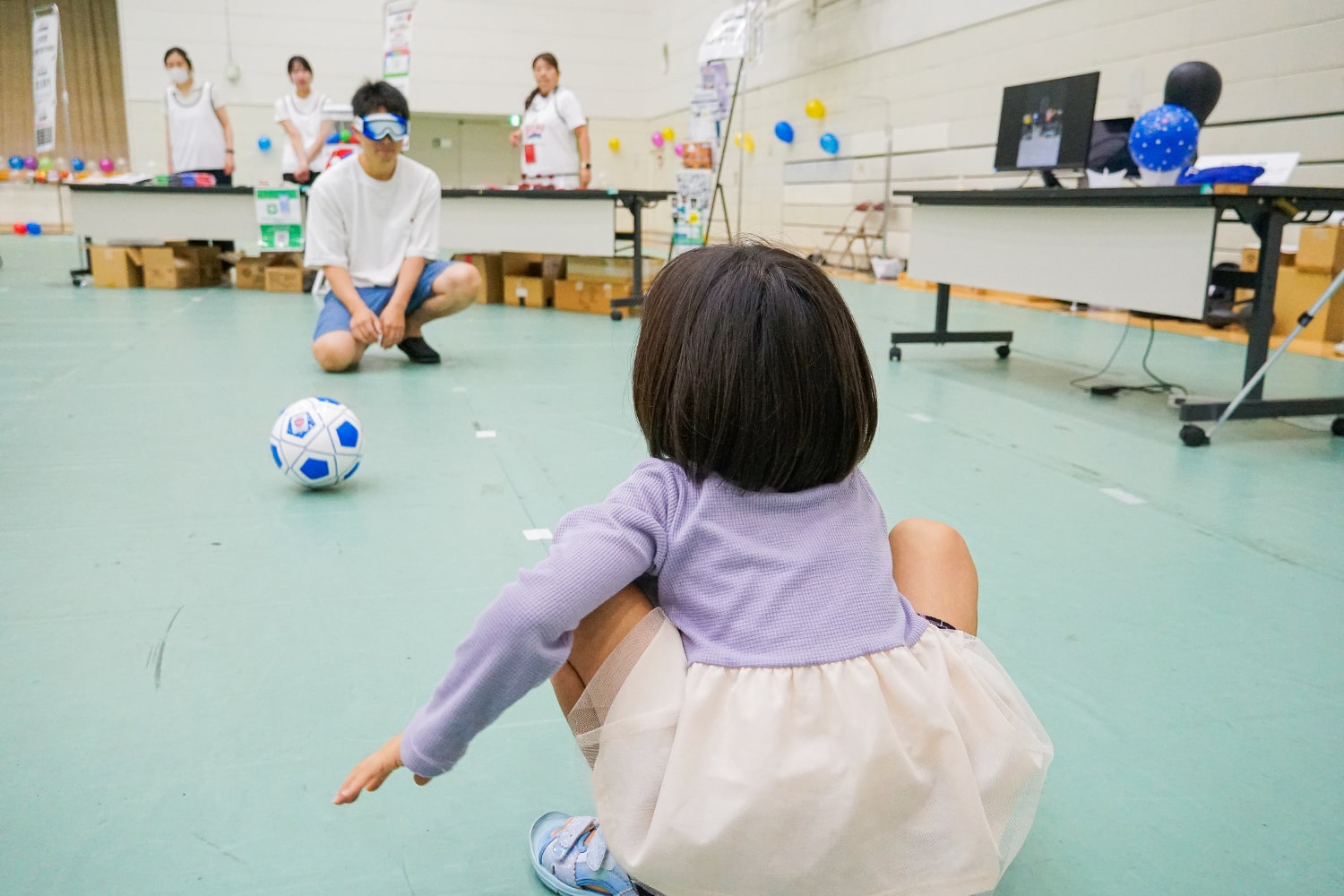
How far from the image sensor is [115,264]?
22.2ft

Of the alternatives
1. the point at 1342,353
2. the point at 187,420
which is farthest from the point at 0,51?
the point at 1342,353

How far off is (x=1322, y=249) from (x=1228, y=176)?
2.14m

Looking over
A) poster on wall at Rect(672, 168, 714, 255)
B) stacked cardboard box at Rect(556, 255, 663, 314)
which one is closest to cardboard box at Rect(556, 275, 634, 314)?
stacked cardboard box at Rect(556, 255, 663, 314)

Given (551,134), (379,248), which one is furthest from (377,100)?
(551,134)

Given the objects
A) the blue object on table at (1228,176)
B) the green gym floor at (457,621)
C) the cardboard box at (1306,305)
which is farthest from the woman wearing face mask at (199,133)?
the cardboard box at (1306,305)

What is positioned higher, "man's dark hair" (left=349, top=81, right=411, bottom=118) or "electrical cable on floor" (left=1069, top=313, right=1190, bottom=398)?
"man's dark hair" (left=349, top=81, right=411, bottom=118)

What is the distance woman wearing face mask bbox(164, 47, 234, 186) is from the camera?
7219 millimetres

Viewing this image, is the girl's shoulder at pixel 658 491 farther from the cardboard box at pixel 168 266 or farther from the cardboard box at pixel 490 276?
the cardboard box at pixel 168 266

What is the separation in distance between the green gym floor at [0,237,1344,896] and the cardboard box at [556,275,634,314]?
2623 millimetres

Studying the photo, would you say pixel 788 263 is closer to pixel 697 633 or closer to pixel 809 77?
pixel 697 633

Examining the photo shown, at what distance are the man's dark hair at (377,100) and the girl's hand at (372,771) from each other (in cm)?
323

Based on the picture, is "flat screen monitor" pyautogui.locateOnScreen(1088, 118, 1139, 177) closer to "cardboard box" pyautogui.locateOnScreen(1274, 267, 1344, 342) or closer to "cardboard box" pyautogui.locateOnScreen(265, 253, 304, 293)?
"cardboard box" pyautogui.locateOnScreen(1274, 267, 1344, 342)

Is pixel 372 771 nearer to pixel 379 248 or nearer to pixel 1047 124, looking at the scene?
pixel 379 248

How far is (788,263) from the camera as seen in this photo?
83cm
